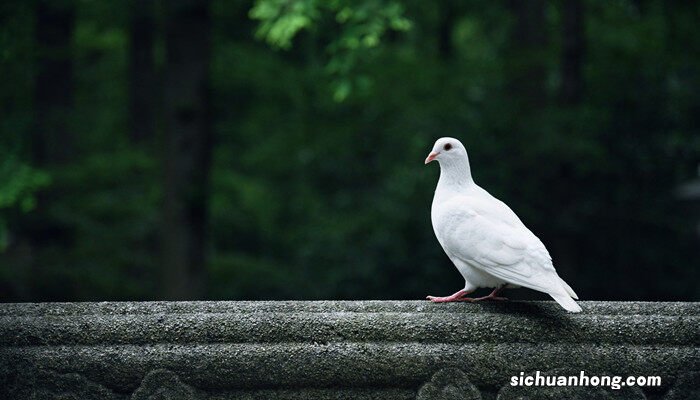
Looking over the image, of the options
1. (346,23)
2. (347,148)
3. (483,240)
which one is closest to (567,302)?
(483,240)

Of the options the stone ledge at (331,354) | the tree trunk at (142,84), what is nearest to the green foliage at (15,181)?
the tree trunk at (142,84)

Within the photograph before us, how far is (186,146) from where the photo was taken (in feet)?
33.1

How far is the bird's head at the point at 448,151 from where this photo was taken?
4.78 m

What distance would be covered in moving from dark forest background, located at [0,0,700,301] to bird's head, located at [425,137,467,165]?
5405 mm

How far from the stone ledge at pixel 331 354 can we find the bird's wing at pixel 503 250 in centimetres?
19

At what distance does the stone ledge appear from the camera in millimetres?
3977

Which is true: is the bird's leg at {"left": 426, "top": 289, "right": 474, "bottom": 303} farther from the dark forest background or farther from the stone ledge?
the dark forest background

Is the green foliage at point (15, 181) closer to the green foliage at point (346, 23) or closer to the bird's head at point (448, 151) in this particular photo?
the green foliage at point (346, 23)

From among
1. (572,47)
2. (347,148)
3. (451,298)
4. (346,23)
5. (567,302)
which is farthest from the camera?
(347,148)

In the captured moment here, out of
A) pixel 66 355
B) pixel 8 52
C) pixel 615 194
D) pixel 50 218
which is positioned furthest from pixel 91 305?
pixel 615 194

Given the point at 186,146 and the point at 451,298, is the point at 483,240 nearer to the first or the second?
the point at 451,298

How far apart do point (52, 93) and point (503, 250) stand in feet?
33.4

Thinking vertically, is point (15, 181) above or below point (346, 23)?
below

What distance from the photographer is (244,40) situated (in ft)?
46.1
